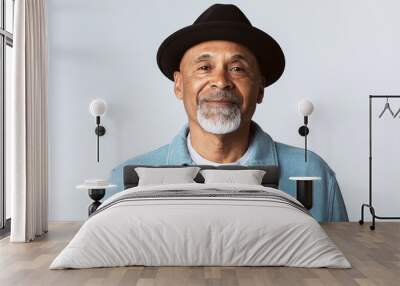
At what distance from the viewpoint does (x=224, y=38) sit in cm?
651

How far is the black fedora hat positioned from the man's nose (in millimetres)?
364

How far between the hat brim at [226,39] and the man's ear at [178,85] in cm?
5

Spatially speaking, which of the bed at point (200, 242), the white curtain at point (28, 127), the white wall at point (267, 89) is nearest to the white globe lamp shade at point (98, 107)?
the white wall at point (267, 89)

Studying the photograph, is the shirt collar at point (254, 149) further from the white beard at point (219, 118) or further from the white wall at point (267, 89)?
the white beard at point (219, 118)

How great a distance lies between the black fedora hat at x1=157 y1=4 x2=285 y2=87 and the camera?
6.57 meters

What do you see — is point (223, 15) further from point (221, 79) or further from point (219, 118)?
point (219, 118)

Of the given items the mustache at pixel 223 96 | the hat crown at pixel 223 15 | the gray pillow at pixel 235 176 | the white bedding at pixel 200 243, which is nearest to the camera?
the white bedding at pixel 200 243

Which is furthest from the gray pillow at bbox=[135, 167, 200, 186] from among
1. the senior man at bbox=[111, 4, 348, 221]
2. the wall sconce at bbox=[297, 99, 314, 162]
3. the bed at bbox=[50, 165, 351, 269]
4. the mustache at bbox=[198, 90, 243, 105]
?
the bed at bbox=[50, 165, 351, 269]

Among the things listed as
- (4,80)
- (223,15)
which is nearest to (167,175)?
(223,15)

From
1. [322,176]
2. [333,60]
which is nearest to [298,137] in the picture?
[322,176]

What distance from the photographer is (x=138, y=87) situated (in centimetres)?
694

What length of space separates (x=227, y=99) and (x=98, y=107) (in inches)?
56.4

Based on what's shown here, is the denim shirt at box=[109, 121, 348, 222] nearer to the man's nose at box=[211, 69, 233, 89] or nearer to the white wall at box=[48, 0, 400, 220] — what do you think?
the white wall at box=[48, 0, 400, 220]

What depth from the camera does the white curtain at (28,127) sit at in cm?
581
